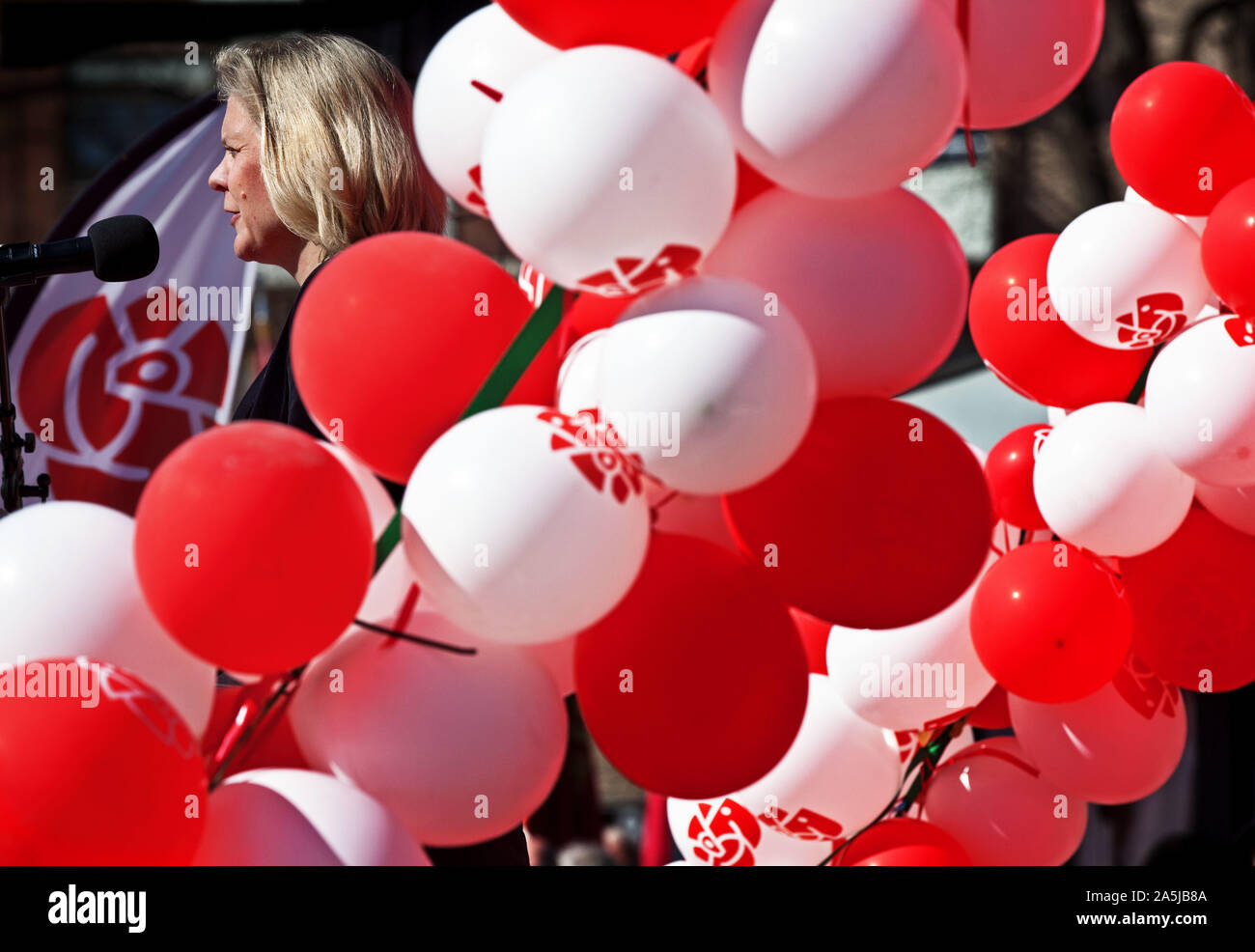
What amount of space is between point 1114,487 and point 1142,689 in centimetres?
34

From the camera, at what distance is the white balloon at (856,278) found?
55.6 inches

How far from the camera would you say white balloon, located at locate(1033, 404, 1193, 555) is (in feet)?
6.35

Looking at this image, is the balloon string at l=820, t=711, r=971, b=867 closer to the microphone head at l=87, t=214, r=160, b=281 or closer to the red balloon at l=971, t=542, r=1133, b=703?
the red balloon at l=971, t=542, r=1133, b=703

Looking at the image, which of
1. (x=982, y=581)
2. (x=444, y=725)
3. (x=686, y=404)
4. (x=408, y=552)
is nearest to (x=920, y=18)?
(x=686, y=404)

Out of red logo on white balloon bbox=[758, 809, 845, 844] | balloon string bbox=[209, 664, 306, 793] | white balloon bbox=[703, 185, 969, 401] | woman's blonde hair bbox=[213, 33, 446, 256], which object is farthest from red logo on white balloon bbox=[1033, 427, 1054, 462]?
balloon string bbox=[209, 664, 306, 793]

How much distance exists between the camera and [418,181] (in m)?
1.89

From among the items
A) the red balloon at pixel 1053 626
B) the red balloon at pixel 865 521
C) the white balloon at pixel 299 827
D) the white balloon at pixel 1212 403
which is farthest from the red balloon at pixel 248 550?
the white balloon at pixel 1212 403

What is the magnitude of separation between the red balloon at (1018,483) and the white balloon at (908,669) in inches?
6.6

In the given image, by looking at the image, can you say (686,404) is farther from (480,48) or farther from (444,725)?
(480,48)

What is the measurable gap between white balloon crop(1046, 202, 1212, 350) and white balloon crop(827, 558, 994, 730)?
0.41m

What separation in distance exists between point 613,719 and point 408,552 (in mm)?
259

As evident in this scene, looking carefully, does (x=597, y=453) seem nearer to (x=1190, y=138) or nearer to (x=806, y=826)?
(x=806, y=826)

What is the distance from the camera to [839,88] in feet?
4.34

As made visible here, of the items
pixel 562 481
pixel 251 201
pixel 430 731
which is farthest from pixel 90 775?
pixel 251 201
